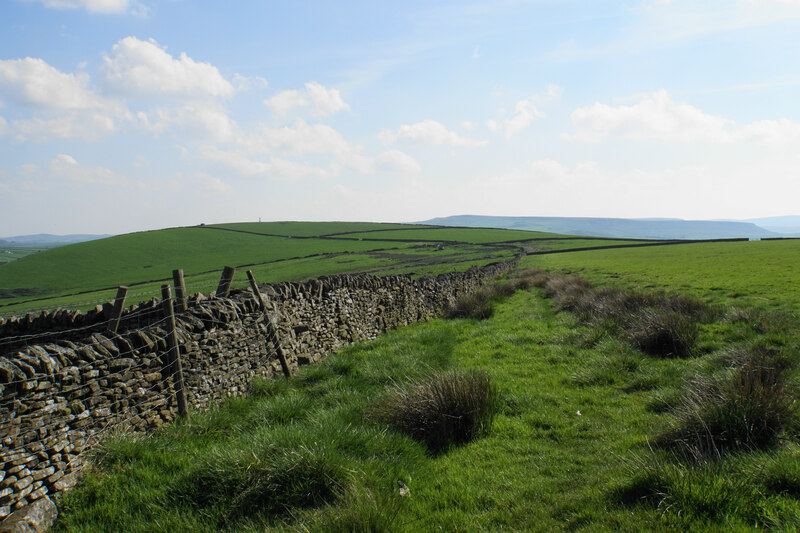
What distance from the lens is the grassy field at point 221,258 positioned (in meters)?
48.8

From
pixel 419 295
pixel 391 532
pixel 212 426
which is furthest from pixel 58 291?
pixel 391 532

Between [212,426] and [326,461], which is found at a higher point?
[326,461]

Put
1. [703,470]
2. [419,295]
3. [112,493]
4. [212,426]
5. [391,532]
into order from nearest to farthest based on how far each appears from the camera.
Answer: [391,532] < [703,470] < [112,493] < [212,426] < [419,295]

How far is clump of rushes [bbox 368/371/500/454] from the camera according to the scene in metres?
5.62

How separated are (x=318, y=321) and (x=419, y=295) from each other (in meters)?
6.42

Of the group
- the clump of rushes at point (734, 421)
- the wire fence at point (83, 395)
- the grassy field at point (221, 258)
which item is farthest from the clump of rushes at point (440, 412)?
the grassy field at point (221, 258)

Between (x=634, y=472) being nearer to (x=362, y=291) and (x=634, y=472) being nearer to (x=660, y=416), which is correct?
(x=660, y=416)

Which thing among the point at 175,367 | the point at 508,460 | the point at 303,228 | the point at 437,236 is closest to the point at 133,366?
the point at 175,367

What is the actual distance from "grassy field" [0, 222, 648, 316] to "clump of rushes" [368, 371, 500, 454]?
3333 centimetres

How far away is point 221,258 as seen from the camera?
69.6 m

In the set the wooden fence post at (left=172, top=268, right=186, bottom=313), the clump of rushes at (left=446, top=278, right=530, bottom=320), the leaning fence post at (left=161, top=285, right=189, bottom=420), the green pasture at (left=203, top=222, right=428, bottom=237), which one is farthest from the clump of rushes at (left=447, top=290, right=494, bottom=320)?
the green pasture at (left=203, top=222, right=428, bottom=237)

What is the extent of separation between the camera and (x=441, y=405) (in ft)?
18.9

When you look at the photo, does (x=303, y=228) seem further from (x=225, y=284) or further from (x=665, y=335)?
(x=665, y=335)

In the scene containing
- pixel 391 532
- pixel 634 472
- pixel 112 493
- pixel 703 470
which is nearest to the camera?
pixel 391 532
